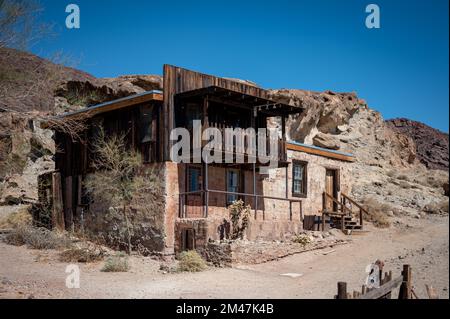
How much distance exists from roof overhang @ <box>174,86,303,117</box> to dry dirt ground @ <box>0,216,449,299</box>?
230 inches

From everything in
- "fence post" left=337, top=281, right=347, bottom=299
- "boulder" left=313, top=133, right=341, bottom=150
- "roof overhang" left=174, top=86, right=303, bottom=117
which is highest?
"roof overhang" left=174, top=86, right=303, bottom=117

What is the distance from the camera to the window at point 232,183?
22.5 meters

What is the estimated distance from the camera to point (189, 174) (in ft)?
69.4

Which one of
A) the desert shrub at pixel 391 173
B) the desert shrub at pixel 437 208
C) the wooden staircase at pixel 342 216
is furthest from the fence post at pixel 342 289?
the desert shrub at pixel 391 173

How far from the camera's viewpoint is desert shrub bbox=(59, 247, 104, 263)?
18.9 metres

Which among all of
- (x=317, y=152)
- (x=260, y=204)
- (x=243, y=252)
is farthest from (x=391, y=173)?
(x=243, y=252)

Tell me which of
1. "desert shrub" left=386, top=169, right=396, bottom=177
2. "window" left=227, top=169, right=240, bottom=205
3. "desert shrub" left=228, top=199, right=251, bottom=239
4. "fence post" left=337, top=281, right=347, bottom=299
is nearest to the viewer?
"fence post" left=337, top=281, right=347, bottom=299

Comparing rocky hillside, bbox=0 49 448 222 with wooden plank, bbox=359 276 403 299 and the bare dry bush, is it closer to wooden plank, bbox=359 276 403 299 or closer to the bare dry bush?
the bare dry bush

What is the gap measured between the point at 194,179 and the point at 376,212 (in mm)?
10950

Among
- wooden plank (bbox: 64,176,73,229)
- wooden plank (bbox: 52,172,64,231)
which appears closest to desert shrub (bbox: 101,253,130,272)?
wooden plank (bbox: 64,176,73,229)

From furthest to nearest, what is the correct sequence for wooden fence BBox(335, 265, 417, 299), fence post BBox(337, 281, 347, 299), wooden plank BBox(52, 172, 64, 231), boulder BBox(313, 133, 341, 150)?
boulder BBox(313, 133, 341, 150) < wooden plank BBox(52, 172, 64, 231) < wooden fence BBox(335, 265, 417, 299) < fence post BBox(337, 281, 347, 299)

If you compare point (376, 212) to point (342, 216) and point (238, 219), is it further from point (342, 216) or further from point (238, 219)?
point (238, 219)

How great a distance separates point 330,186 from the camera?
27.5 meters
